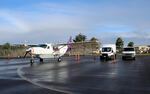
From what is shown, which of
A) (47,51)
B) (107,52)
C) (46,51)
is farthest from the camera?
(107,52)

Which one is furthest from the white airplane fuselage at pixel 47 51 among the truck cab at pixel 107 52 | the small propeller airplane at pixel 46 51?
the truck cab at pixel 107 52

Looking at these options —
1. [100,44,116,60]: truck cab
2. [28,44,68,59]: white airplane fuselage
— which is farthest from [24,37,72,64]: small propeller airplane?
[100,44,116,60]: truck cab

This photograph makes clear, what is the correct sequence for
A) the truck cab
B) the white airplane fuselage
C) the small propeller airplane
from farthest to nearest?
1. the truck cab
2. the white airplane fuselage
3. the small propeller airplane

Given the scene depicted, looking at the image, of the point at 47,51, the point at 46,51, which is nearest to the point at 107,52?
the point at 47,51

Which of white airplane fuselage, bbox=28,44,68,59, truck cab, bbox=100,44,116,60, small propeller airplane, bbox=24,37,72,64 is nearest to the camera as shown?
small propeller airplane, bbox=24,37,72,64

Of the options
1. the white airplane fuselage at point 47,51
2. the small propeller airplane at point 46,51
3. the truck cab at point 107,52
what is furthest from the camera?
the truck cab at point 107,52

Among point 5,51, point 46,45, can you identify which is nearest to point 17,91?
point 46,45

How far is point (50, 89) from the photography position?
16812 millimetres

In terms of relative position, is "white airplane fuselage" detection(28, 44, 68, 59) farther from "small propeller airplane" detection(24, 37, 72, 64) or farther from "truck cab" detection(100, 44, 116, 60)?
"truck cab" detection(100, 44, 116, 60)

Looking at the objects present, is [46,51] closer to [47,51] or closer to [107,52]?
[47,51]

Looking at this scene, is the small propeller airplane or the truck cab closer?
the small propeller airplane

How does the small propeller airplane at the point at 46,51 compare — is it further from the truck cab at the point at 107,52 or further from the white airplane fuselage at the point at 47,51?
the truck cab at the point at 107,52

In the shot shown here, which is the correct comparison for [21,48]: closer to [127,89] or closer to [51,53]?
[51,53]

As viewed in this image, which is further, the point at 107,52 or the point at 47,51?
the point at 107,52
